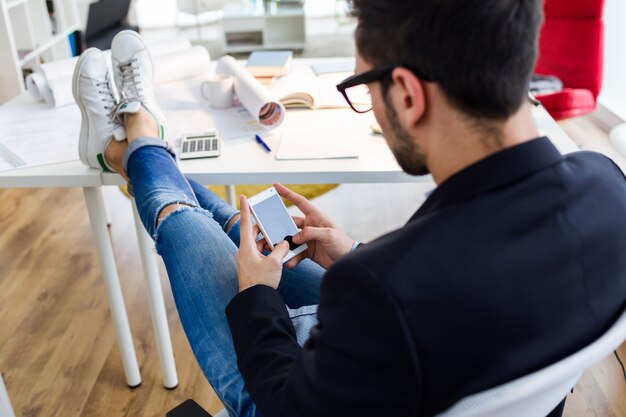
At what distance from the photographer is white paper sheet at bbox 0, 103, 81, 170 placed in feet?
4.60

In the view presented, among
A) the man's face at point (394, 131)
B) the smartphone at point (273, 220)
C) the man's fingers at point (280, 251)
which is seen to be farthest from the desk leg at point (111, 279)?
the man's face at point (394, 131)

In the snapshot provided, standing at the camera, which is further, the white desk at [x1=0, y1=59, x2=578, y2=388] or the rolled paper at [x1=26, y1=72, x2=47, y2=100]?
the rolled paper at [x1=26, y1=72, x2=47, y2=100]

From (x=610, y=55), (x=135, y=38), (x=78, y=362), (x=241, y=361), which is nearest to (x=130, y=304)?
(x=78, y=362)

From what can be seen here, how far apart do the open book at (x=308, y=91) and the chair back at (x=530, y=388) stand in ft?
3.77

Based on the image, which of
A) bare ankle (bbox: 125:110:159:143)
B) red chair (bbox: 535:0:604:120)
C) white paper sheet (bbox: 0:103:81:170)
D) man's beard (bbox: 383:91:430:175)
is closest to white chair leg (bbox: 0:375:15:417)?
white paper sheet (bbox: 0:103:81:170)

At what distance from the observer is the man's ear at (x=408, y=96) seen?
25.9 inches

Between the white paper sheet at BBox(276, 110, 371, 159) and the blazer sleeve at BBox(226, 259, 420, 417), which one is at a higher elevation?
the blazer sleeve at BBox(226, 259, 420, 417)

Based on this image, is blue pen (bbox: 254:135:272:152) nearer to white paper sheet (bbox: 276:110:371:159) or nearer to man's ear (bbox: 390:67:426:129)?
white paper sheet (bbox: 276:110:371:159)

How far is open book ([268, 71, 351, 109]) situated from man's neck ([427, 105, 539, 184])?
994 millimetres

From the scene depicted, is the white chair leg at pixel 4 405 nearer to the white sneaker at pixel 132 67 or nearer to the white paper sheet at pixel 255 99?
the white sneaker at pixel 132 67

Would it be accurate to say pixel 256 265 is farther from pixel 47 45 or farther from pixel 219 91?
pixel 47 45

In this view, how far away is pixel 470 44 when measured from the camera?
0.62 metres

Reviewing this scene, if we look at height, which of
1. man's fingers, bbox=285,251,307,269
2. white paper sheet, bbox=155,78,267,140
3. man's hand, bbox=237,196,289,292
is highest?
man's hand, bbox=237,196,289,292

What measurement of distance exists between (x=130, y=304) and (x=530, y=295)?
5.53ft
